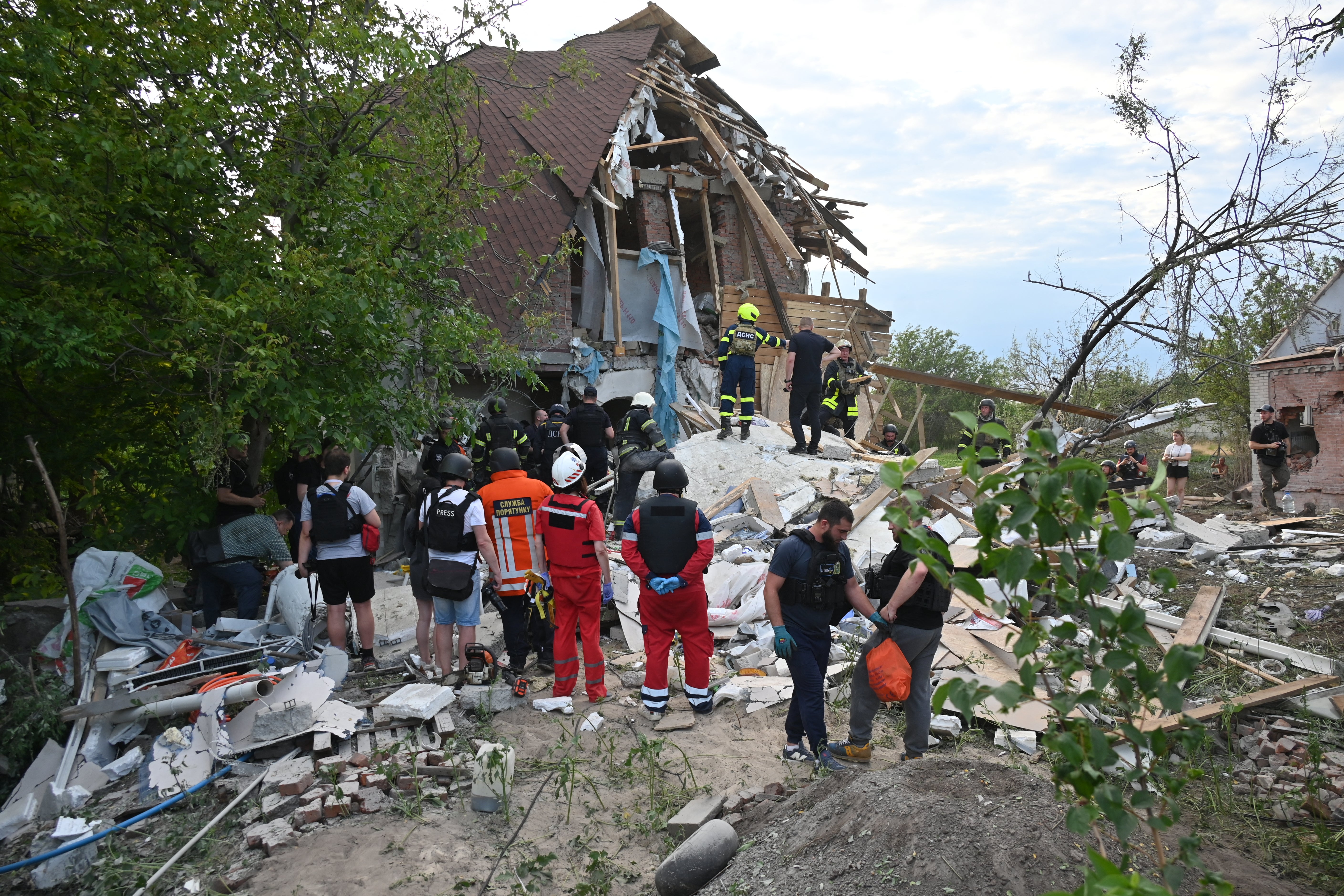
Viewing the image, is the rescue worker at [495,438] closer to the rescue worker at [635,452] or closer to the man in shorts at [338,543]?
the rescue worker at [635,452]

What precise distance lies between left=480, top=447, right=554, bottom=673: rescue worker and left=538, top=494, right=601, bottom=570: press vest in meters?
0.26

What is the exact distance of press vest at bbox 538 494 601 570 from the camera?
5.70 metres

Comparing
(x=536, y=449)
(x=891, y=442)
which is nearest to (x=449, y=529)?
(x=536, y=449)

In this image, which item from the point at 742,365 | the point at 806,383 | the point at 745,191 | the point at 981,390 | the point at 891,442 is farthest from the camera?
the point at 745,191

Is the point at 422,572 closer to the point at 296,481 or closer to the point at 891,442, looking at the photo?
the point at 296,481

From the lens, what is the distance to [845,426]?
1241 centimetres

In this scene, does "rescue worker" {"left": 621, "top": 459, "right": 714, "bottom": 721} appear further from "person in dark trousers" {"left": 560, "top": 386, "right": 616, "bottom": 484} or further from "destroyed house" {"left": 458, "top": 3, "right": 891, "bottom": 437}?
"destroyed house" {"left": 458, "top": 3, "right": 891, "bottom": 437}

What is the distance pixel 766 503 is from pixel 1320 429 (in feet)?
38.4

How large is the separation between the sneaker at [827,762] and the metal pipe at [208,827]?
10.6ft

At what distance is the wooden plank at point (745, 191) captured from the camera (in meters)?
13.2

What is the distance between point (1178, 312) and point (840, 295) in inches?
366

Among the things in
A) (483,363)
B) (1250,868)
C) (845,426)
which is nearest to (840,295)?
(845,426)

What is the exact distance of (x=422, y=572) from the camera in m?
6.23

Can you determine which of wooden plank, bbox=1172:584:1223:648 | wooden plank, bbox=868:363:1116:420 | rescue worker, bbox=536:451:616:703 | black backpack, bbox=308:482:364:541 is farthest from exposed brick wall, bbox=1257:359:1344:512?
black backpack, bbox=308:482:364:541
